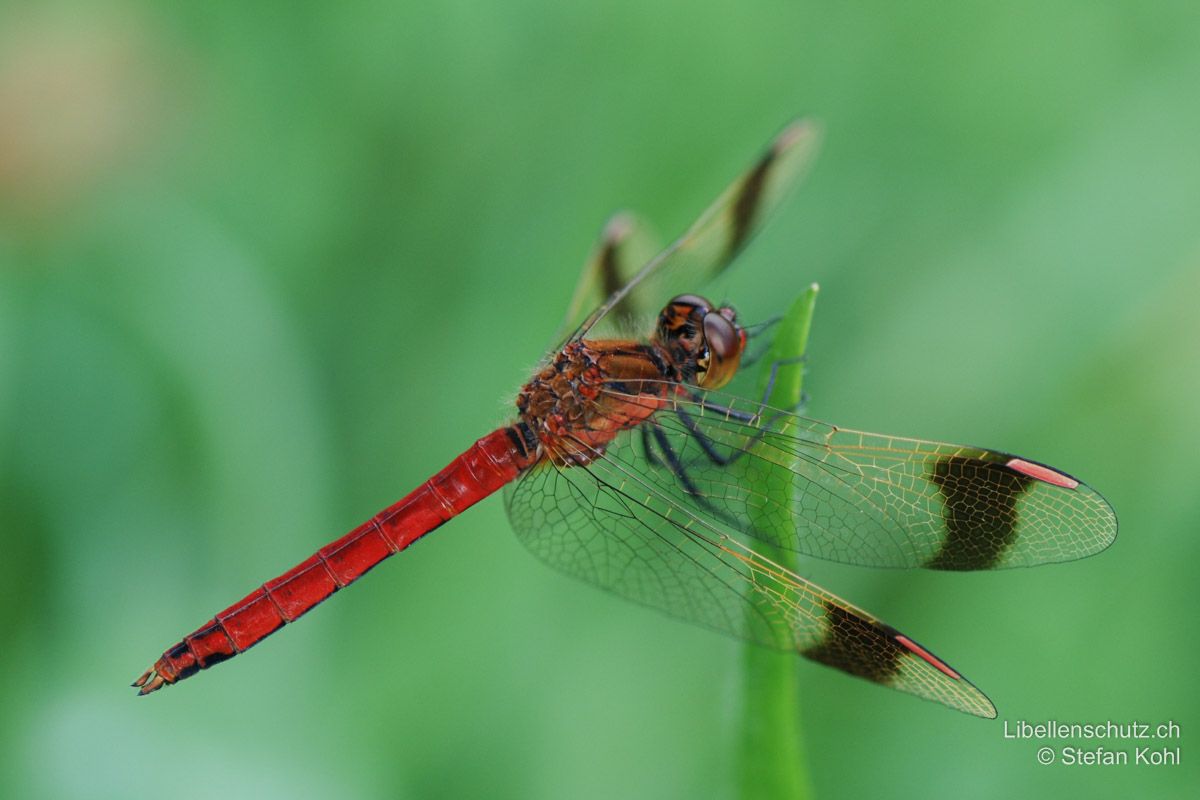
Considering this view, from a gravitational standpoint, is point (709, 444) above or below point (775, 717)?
above

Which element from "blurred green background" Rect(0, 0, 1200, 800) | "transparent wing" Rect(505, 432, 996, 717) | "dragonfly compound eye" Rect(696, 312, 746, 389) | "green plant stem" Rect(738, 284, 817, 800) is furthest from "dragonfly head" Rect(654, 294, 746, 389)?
"green plant stem" Rect(738, 284, 817, 800)

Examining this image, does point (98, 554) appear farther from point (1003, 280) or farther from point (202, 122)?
point (1003, 280)

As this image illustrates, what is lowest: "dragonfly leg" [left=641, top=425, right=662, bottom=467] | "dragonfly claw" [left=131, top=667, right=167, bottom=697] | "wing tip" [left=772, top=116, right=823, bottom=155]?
"dragonfly leg" [left=641, top=425, right=662, bottom=467]

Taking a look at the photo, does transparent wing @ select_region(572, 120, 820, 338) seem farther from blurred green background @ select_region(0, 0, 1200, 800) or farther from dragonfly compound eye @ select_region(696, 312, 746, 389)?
blurred green background @ select_region(0, 0, 1200, 800)

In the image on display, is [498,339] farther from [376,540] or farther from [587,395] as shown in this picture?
[376,540]

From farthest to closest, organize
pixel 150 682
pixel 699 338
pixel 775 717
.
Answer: pixel 699 338 < pixel 150 682 < pixel 775 717

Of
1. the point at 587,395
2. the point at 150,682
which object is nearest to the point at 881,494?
the point at 587,395
